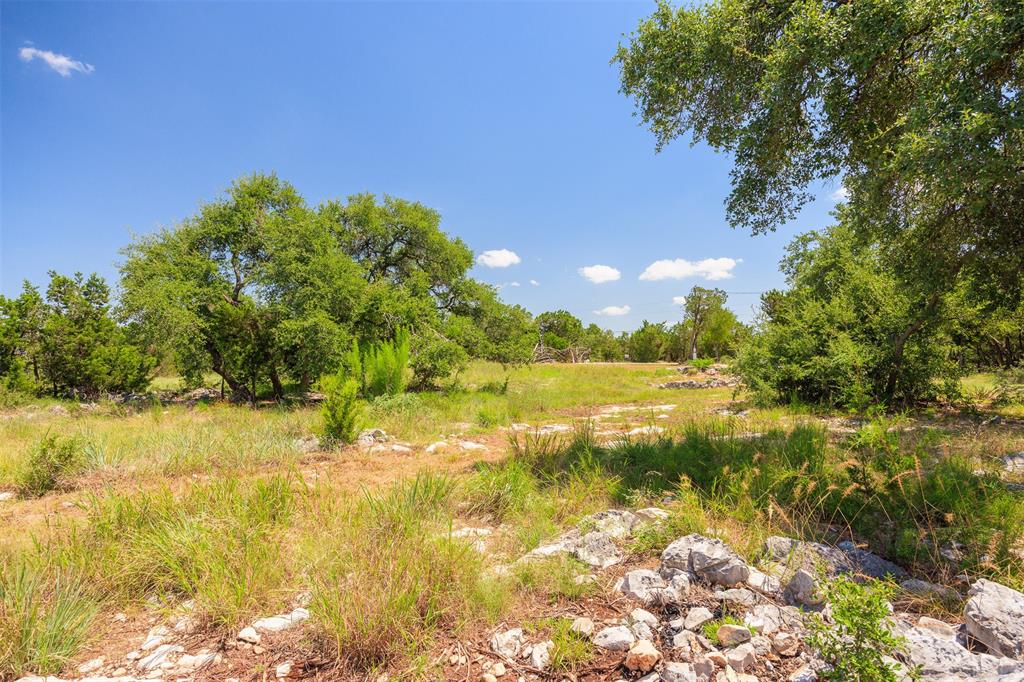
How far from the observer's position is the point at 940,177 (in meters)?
4.11

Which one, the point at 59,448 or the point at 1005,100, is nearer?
the point at 1005,100

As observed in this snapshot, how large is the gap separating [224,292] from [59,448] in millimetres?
10151

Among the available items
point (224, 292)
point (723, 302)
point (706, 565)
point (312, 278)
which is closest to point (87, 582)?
point (706, 565)

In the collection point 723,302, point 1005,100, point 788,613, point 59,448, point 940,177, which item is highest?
point 723,302

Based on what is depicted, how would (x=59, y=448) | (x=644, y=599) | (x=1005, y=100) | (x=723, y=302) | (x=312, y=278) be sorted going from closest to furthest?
(x=644, y=599)
(x=1005, y=100)
(x=59, y=448)
(x=312, y=278)
(x=723, y=302)

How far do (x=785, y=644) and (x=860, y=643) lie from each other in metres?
0.45

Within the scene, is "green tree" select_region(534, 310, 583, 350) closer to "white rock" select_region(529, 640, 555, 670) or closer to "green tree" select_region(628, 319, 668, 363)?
"green tree" select_region(628, 319, 668, 363)

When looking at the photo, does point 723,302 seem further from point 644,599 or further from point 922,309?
point 644,599

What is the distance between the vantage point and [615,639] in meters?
2.38

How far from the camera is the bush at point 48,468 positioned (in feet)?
17.1

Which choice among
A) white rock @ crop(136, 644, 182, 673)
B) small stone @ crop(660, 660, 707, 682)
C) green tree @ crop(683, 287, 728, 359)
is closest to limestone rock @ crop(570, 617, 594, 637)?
small stone @ crop(660, 660, 707, 682)

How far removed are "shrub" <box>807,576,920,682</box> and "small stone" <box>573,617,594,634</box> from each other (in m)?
1.11

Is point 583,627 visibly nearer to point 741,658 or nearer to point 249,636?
point 741,658

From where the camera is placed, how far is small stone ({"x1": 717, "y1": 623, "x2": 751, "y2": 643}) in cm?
230
